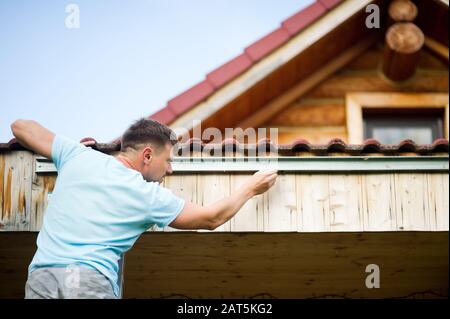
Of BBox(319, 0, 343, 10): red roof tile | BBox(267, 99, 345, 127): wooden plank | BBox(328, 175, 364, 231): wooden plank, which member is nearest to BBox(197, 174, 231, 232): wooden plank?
BBox(328, 175, 364, 231): wooden plank

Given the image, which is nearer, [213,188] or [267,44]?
[213,188]

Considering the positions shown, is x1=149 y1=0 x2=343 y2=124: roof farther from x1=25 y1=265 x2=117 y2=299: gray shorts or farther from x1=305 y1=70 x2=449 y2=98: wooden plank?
x1=25 y1=265 x2=117 y2=299: gray shorts

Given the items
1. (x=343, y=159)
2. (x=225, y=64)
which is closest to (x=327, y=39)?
(x=225, y=64)

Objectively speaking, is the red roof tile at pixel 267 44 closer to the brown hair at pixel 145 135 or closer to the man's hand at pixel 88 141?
the man's hand at pixel 88 141

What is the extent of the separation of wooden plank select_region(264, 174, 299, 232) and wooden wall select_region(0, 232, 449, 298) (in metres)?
0.12

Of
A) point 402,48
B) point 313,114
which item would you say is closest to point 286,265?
point 313,114

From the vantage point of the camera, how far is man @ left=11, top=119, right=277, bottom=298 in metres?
3.63

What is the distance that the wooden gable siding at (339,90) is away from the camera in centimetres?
842

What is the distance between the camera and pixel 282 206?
16.5 feet

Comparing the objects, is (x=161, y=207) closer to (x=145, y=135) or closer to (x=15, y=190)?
(x=145, y=135)

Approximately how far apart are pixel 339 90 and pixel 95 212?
5.48m

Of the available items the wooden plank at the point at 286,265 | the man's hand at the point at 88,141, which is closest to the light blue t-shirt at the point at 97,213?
the man's hand at the point at 88,141
